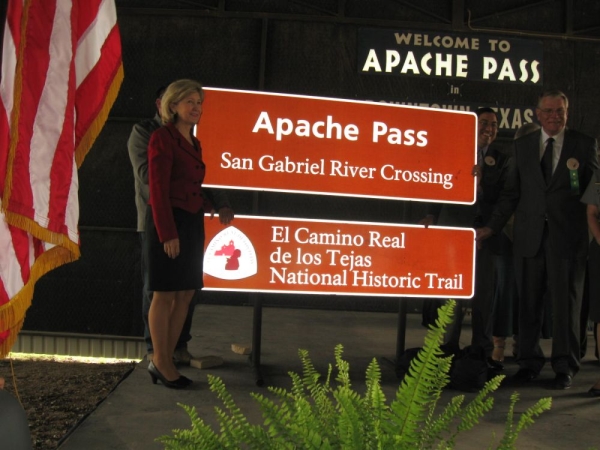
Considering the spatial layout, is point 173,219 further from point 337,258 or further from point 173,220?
A: point 337,258

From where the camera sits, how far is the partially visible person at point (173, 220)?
3582mm

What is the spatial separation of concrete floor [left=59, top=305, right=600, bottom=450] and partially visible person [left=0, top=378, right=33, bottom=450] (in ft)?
4.60

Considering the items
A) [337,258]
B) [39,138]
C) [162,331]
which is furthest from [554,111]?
[39,138]

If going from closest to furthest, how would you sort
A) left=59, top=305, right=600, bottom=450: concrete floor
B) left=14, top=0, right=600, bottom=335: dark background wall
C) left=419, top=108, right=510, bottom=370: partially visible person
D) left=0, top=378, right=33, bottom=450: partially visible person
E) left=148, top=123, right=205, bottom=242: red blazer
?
1. left=0, top=378, right=33, bottom=450: partially visible person
2. left=59, top=305, right=600, bottom=450: concrete floor
3. left=148, top=123, right=205, bottom=242: red blazer
4. left=419, top=108, right=510, bottom=370: partially visible person
5. left=14, top=0, right=600, bottom=335: dark background wall

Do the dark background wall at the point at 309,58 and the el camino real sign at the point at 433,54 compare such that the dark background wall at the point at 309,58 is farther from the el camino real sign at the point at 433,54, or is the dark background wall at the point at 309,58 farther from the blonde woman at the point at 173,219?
the blonde woman at the point at 173,219

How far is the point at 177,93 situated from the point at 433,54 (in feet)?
13.0

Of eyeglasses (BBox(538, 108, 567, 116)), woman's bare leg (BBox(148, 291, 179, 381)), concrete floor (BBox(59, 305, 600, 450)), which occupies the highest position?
eyeglasses (BBox(538, 108, 567, 116))

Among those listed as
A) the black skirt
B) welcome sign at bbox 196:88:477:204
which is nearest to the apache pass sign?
welcome sign at bbox 196:88:477:204

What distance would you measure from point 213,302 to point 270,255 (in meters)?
3.12

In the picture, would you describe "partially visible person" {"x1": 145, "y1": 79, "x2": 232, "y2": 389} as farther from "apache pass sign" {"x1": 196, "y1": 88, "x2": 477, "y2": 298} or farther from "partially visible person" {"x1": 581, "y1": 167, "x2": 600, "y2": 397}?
"partially visible person" {"x1": 581, "y1": 167, "x2": 600, "y2": 397}

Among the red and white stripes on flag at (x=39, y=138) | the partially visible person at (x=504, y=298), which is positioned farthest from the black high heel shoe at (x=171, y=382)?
the partially visible person at (x=504, y=298)

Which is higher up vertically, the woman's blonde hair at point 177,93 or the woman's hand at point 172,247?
the woman's blonde hair at point 177,93

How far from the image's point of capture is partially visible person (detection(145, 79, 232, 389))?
11.8 feet

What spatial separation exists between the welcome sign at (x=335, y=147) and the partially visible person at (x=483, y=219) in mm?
464
